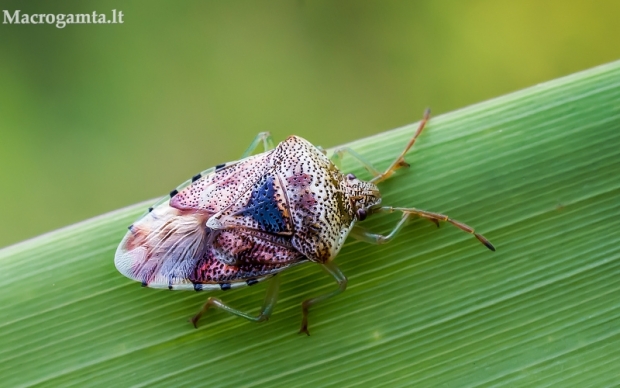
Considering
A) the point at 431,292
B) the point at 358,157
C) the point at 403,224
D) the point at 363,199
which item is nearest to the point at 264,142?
the point at 358,157

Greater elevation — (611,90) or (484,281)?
(611,90)

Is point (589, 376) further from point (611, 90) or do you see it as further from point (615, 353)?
point (611, 90)

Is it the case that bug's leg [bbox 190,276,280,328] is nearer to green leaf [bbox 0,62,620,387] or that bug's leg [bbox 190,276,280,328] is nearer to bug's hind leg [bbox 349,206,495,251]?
green leaf [bbox 0,62,620,387]

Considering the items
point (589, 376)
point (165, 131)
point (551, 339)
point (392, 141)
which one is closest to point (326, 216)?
point (392, 141)

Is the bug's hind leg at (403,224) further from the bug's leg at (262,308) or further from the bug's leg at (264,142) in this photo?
the bug's leg at (264,142)

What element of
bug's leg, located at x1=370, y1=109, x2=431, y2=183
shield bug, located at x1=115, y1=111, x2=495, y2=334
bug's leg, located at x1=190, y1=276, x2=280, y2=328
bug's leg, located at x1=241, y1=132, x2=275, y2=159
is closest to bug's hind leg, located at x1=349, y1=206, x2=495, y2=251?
shield bug, located at x1=115, y1=111, x2=495, y2=334

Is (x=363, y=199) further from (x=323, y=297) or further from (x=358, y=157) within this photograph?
(x=323, y=297)

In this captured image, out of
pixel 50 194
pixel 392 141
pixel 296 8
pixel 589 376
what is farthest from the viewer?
pixel 296 8
